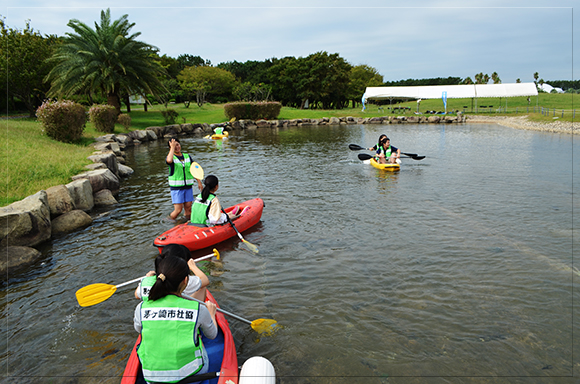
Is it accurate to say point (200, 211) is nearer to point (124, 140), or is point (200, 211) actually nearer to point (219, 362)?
point (219, 362)

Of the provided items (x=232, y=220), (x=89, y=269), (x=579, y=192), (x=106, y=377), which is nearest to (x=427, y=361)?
(x=106, y=377)

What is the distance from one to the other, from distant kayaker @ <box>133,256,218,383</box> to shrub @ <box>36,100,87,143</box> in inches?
585

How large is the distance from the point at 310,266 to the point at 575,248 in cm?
487

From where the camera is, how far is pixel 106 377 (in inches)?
151

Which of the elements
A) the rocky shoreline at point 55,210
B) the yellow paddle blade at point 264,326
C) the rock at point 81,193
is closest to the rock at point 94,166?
the rocky shoreline at point 55,210

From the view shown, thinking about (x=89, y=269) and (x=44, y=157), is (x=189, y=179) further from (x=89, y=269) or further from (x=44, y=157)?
(x=44, y=157)

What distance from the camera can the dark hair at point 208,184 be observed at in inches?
256

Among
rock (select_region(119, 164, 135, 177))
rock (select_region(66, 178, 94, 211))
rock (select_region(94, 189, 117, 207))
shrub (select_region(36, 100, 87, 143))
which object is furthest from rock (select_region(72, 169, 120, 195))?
shrub (select_region(36, 100, 87, 143))

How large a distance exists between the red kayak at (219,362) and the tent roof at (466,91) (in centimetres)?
4536

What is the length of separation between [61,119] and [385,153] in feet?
43.2

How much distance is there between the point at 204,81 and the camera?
4869 centimetres

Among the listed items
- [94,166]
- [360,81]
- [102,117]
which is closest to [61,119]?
[94,166]

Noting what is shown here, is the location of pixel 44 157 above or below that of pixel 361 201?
above

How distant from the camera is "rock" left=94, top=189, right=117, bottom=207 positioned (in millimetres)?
9789
